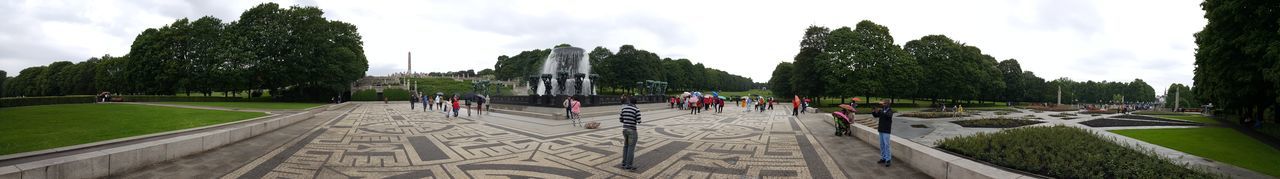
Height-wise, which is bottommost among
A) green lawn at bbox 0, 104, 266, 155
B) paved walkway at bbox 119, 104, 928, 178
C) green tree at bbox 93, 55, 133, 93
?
paved walkway at bbox 119, 104, 928, 178

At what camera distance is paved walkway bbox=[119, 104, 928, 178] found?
7312mm

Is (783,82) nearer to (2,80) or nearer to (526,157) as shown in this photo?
(526,157)

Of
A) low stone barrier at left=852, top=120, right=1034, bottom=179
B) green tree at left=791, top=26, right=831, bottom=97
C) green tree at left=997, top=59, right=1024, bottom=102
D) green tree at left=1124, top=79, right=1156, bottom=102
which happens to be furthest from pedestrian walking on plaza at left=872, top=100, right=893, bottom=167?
green tree at left=1124, top=79, right=1156, bottom=102

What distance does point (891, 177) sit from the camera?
7.07 m

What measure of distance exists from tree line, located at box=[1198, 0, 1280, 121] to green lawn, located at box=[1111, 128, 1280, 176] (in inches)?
62.9

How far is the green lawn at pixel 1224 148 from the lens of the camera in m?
8.78

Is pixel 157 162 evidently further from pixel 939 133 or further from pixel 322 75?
pixel 322 75

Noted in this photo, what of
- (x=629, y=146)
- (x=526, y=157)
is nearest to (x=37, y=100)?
(x=526, y=157)

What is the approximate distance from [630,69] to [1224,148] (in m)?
55.1

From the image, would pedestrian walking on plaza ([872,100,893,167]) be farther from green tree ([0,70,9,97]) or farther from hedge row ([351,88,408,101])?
green tree ([0,70,9,97])

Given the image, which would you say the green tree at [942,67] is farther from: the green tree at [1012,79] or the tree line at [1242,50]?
the tree line at [1242,50]

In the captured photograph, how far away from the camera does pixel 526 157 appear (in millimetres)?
8828

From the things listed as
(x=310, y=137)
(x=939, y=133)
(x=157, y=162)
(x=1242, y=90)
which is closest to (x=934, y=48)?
(x=1242, y=90)

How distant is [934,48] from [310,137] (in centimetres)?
4900
